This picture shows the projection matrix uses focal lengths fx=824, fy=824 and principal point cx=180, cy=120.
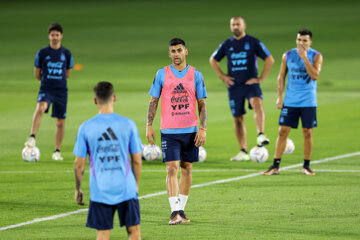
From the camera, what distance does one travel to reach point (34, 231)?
9.38 meters

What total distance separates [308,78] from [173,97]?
405 centimetres

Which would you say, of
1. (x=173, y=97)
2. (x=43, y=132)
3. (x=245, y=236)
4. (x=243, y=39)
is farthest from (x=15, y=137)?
(x=245, y=236)

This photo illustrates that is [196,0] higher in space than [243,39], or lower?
higher

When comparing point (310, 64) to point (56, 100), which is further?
point (56, 100)

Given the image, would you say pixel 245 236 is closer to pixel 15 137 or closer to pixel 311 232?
pixel 311 232

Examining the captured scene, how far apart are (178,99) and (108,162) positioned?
288 centimetres

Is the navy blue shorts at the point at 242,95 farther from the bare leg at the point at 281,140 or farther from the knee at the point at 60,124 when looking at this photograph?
the knee at the point at 60,124

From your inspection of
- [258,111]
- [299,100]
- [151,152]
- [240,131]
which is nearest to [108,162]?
[299,100]

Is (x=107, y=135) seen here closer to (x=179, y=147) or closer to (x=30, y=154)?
(x=179, y=147)

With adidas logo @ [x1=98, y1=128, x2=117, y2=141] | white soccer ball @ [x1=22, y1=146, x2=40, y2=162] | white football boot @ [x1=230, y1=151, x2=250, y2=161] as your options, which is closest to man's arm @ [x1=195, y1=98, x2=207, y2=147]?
adidas logo @ [x1=98, y1=128, x2=117, y2=141]

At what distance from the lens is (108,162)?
722 cm

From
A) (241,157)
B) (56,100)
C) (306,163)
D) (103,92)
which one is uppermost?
(56,100)

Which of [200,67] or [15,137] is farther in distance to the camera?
[200,67]

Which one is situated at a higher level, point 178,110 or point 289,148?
point 178,110
